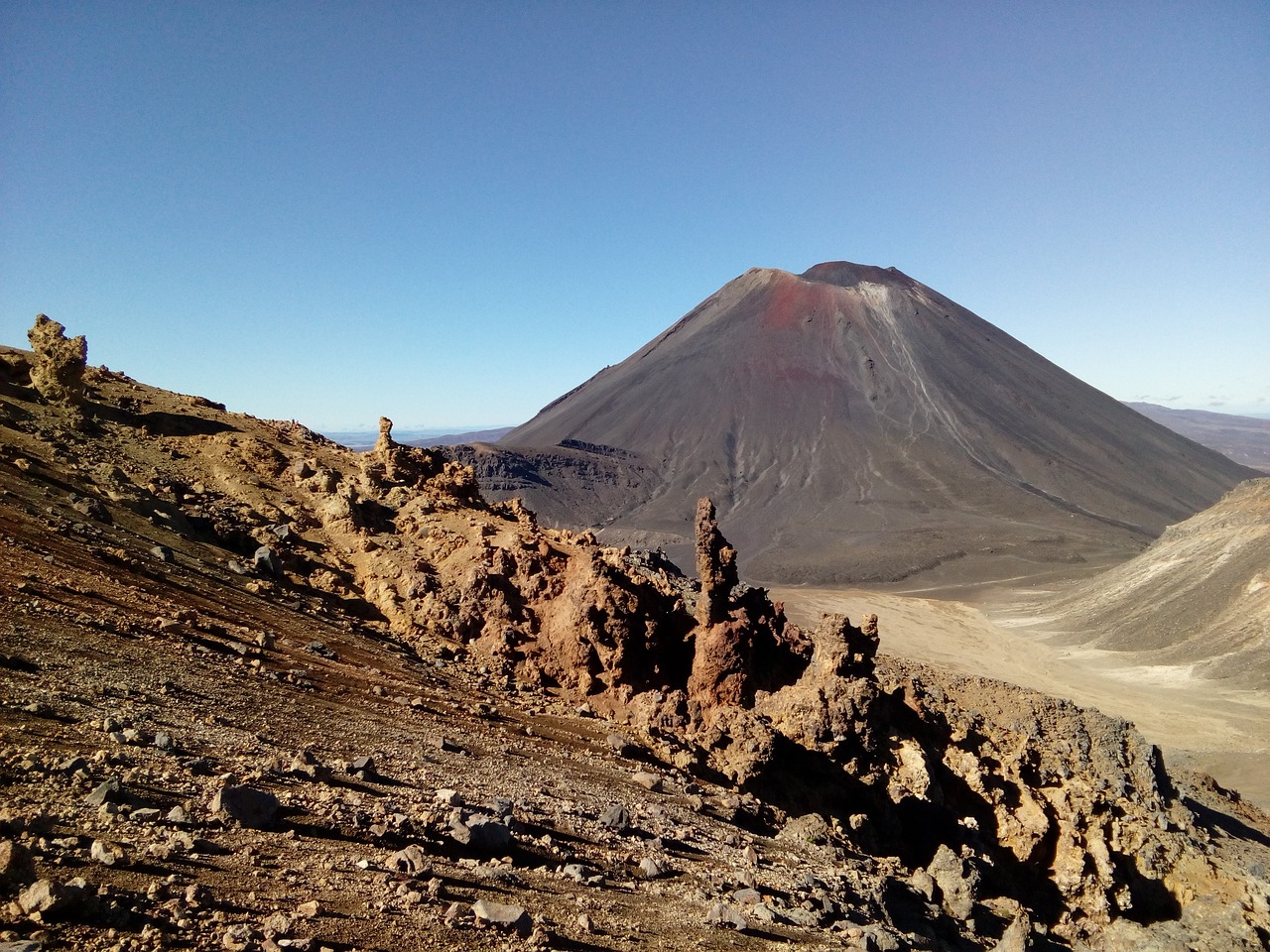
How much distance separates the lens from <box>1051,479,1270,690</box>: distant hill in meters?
28.4

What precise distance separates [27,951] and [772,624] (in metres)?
10.2

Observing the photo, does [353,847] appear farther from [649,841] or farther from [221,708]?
[649,841]

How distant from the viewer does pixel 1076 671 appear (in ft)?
96.9

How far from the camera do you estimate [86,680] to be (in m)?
5.23

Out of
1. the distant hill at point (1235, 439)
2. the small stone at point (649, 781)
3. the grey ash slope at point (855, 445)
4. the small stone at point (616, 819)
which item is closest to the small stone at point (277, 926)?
the small stone at point (616, 819)

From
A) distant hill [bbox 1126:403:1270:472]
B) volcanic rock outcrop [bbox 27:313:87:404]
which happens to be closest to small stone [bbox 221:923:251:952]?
volcanic rock outcrop [bbox 27:313:87:404]

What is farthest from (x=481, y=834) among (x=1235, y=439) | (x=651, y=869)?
(x=1235, y=439)

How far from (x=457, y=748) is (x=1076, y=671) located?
30.6 m

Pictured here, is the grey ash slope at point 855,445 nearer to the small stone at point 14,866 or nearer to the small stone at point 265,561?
the small stone at point 265,561

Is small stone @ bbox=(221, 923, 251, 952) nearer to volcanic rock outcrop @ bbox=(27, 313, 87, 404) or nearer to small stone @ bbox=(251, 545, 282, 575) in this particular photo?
small stone @ bbox=(251, 545, 282, 575)

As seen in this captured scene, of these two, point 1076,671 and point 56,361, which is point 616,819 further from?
point 1076,671

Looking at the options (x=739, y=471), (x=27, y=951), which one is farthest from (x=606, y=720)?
(x=739, y=471)

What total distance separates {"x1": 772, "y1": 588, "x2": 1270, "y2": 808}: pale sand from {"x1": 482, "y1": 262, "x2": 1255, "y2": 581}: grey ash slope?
735cm

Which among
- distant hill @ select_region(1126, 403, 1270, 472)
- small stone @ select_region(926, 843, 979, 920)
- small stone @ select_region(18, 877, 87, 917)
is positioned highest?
distant hill @ select_region(1126, 403, 1270, 472)
